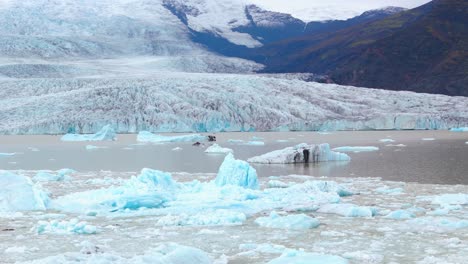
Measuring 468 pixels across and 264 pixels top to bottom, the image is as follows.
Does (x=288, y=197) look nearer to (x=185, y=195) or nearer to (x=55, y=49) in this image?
(x=185, y=195)

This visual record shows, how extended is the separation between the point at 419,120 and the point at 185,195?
3108cm

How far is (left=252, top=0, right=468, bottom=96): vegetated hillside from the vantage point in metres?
71.9

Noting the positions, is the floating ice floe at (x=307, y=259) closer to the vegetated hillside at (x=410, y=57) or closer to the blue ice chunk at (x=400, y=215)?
the blue ice chunk at (x=400, y=215)

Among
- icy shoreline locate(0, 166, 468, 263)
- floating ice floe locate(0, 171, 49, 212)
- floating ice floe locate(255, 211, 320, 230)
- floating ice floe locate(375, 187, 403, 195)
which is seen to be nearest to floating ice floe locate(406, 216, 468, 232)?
icy shoreline locate(0, 166, 468, 263)

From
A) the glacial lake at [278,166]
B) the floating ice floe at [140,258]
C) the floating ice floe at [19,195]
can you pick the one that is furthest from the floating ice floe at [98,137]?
the floating ice floe at [140,258]

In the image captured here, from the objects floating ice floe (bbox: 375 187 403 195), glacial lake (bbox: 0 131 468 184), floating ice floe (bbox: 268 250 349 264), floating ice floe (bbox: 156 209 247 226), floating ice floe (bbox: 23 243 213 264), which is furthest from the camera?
glacial lake (bbox: 0 131 468 184)

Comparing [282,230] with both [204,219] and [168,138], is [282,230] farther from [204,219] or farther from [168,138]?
[168,138]

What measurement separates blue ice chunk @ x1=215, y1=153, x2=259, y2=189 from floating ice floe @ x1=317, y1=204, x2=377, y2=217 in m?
2.42

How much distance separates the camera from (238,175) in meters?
10.4

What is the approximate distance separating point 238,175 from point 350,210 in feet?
10.4

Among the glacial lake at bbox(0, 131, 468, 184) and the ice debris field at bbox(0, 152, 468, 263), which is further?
the glacial lake at bbox(0, 131, 468, 184)

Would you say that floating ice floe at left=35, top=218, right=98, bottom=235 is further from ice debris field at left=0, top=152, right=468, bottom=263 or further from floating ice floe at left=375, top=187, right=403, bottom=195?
floating ice floe at left=375, top=187, right=403, bottom=195

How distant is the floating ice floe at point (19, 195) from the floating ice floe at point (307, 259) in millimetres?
4452

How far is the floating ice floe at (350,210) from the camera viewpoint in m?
7.55
